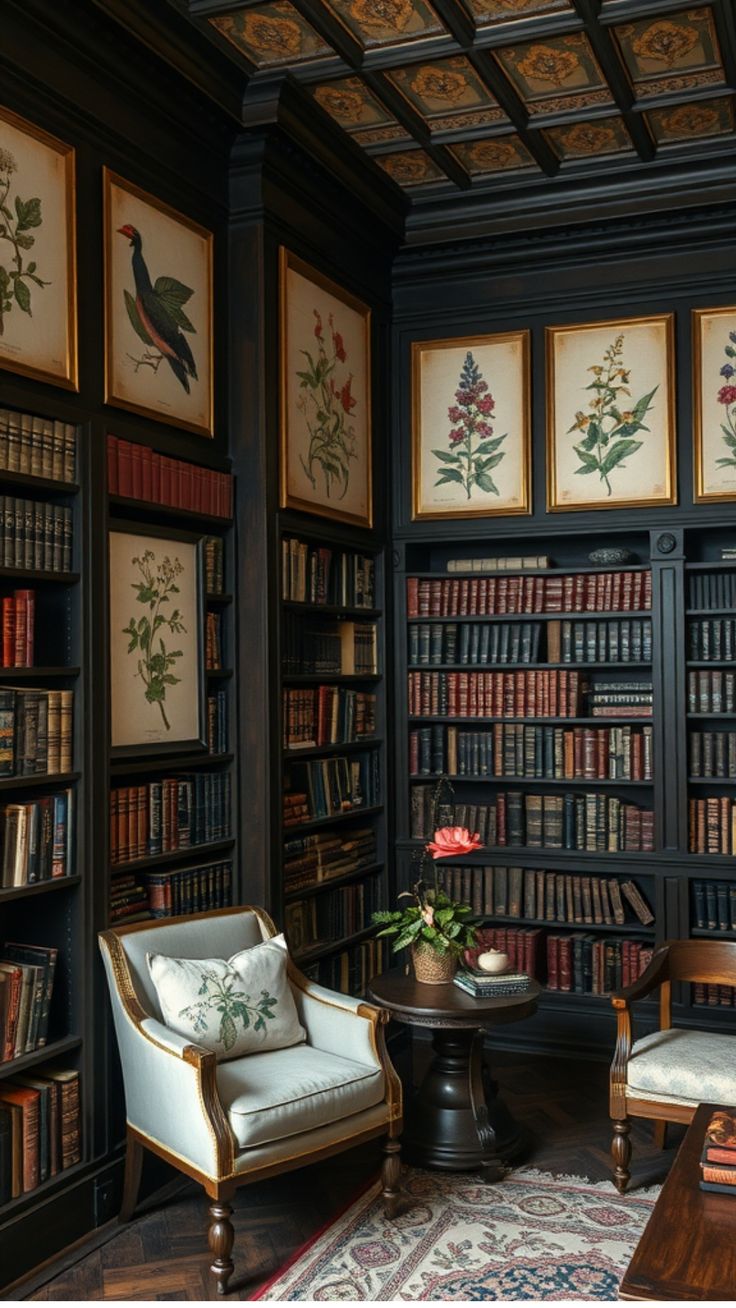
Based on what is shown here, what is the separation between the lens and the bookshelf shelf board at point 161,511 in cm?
365

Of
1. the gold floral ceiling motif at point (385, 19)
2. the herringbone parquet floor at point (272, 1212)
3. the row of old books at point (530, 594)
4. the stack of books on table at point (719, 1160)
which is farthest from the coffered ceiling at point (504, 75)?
the herringbone parquet floor at point (272, 1212)

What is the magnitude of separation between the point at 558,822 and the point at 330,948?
1191mm

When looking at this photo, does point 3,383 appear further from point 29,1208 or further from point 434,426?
point 434,426

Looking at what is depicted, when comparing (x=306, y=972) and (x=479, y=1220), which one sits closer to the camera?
(x=479, y=1220)

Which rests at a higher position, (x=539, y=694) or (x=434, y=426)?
(x=434, y=426)

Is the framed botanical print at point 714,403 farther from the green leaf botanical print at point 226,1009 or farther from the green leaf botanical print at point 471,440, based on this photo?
the green leaf botanical print at point 226,1009

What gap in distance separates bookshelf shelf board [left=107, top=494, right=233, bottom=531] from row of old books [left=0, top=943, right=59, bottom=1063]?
1.37 m

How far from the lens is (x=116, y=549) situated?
3.66 m

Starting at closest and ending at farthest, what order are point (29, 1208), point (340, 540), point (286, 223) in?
point (29, 1208), point (286, 223), point (340, 540)

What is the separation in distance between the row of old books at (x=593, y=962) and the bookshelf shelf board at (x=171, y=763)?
1889 millimetres

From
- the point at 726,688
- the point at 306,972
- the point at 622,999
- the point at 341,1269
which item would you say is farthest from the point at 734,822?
the point at 341,1269

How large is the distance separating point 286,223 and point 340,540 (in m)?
1.27

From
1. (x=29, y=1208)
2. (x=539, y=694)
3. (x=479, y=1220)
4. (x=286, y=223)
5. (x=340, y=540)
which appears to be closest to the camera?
(x=29, y=1208)

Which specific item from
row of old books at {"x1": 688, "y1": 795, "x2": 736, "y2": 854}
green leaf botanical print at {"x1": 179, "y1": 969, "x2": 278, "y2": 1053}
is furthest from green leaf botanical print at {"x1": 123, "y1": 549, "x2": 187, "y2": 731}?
row of old books at {"x1": 688, "y1": 795, "x2": 736, "y2": 854}
